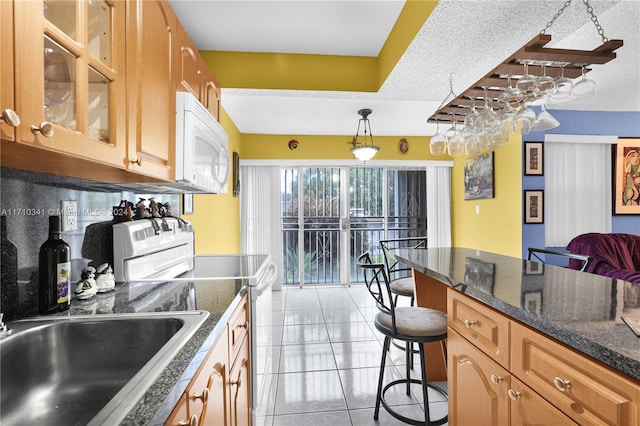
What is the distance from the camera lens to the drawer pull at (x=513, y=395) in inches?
37.9

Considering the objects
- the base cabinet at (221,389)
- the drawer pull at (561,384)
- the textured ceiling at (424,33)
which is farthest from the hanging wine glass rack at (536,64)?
the base cabinet at (221,389)

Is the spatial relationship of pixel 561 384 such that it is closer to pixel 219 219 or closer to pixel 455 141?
pixel 455 141

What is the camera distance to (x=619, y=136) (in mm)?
3752

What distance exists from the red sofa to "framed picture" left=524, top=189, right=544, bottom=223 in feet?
1.59

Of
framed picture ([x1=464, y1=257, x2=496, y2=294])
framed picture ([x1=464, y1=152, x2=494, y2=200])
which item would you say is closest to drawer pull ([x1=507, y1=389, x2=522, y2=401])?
framed picture ([x1=464, y1=257, x2=496, y2=294])

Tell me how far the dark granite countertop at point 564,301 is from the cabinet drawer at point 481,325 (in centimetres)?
5

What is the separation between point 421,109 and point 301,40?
→ 1.98 metres

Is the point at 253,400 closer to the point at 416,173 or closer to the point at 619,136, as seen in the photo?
the point at 416,173

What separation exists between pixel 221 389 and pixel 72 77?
3.33 feet

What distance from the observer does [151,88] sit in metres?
1.24

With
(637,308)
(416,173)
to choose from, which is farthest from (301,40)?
(416,173)

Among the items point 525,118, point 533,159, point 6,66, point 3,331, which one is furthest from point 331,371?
point 533,159

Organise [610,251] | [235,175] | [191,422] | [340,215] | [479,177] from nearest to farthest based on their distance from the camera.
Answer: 1. [191,422]
2. [610,251]
3. [235,175]
4. [479,177]
5. [340,215]

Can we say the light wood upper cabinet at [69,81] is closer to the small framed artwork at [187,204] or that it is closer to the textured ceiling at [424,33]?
the textured ceiling at [424,33]
